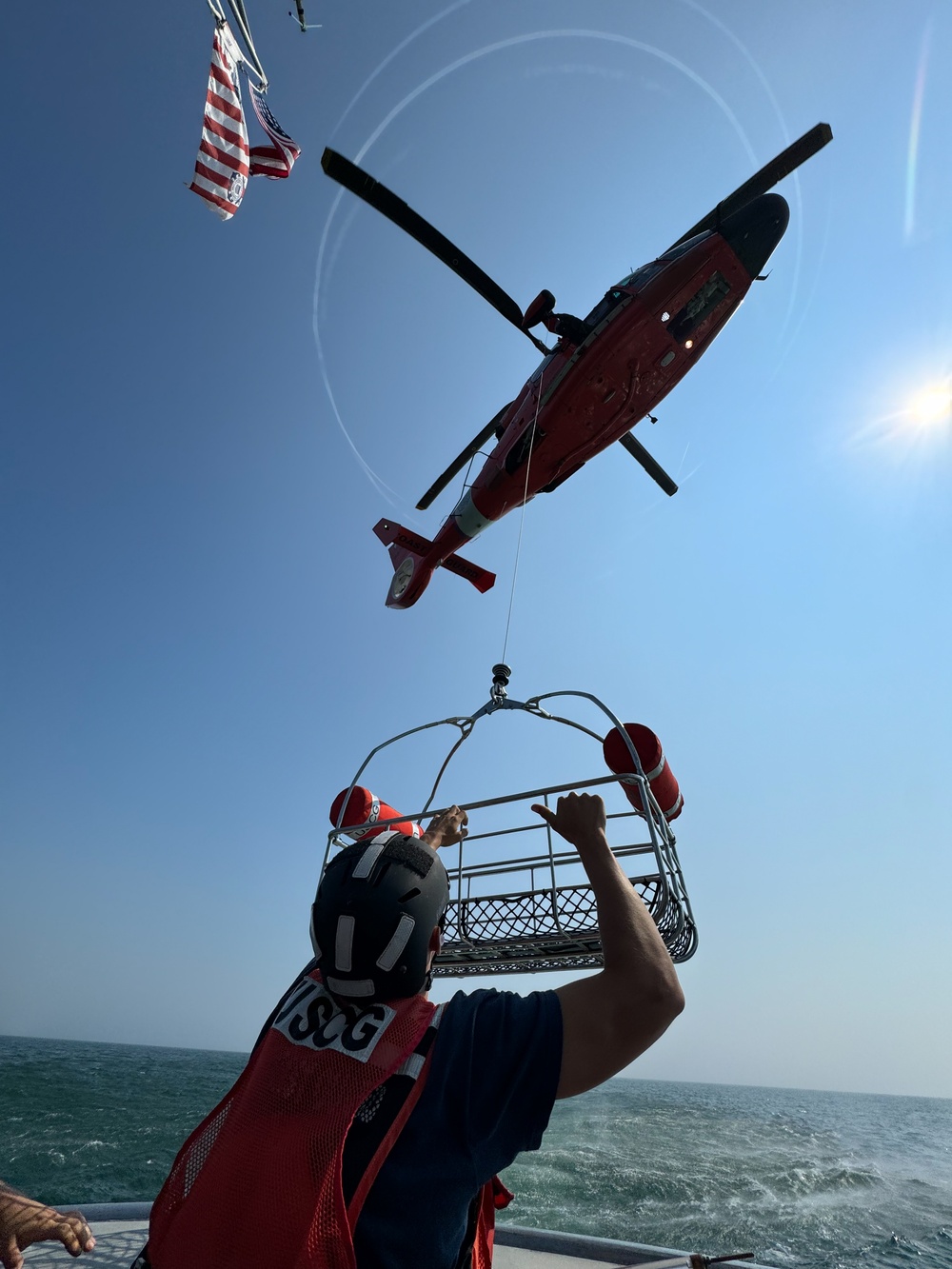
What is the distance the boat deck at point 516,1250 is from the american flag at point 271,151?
40.6 ft

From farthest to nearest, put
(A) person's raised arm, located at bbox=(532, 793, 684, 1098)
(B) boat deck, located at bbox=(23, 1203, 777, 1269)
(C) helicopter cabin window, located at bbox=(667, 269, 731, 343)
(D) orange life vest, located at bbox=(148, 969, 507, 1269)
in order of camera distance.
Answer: (C) helicopter cabin window, located at bbox=(667, 269, 731, 343), (B) boat deck, located at bbox=(23, 1203, 777, 1269), (A) person's raised arm, located at bbox=(532, 793, 684, 1098), (D) orange life vest, located at bbox=(148, 969, 507, 1269)

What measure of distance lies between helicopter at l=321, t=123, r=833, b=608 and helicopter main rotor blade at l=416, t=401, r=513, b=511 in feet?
4.35

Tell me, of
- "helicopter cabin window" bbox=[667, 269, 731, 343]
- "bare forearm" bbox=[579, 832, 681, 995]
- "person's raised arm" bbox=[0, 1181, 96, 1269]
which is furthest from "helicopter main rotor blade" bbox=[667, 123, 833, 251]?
"person's raised arm" bbox=[0, 1181, 96, 1269]

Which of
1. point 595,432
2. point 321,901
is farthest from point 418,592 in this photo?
point 321,901

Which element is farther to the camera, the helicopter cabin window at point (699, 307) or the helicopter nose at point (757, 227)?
the helicopter cabin window at point (699, 307)

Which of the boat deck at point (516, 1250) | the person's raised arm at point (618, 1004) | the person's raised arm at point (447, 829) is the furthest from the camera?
the boat deck at point (516, 1250)

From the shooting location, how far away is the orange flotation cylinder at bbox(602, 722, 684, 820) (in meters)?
3.33

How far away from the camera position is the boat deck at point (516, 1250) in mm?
3977

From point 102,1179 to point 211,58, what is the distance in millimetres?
17723

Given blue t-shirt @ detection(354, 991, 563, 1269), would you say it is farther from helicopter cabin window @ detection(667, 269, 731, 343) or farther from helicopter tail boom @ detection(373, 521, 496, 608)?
helicopter tail boom @ detection(373, 521, 496, 608)

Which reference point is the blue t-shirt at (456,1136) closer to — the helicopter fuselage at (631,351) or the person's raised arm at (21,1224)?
the person's raised arm at (21,1224)

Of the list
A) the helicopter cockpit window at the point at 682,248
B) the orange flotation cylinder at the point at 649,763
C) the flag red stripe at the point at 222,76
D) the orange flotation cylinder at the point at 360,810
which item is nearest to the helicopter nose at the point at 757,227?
the helicopter cockpit window at the point at 682,248

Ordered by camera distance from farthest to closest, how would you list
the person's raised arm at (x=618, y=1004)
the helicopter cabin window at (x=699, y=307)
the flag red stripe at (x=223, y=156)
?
1. the helicopter cabin window at (x=699, y=307)
2. the flag red stripe at (x=223, y=156)
3. the person's raised arm at (x=618, y=1004)

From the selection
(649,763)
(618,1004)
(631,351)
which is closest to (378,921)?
(618,1004)
